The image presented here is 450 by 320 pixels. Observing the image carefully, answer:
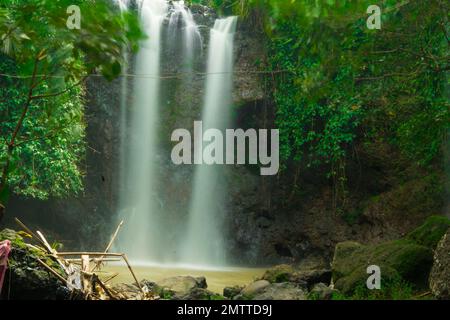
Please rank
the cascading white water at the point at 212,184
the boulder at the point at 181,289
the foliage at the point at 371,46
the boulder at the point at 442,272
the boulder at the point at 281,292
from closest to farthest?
the foliage at the point at 371,46 → the boulder at the point at 442,272 → the boulder at the point at 281,292 → the boulder at the point at 181,289 → the cascading white water at the point at 212,184

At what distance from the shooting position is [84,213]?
48.1 feet

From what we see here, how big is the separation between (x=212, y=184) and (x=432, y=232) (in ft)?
27.1

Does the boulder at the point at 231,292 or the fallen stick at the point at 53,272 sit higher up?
the fallen stick at the point at 53,272

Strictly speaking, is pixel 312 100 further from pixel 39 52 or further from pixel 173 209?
pixel 173 209

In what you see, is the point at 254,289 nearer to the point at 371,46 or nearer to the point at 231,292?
the point at 231,292

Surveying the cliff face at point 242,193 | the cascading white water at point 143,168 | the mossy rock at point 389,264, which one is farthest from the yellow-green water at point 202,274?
the mossy rock at point 389,264

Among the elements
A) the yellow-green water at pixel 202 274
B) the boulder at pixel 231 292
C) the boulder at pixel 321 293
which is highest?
the boulder at pixel 321 293

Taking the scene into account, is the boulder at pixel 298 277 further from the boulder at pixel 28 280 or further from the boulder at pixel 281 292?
the boulder at pixel 28 280

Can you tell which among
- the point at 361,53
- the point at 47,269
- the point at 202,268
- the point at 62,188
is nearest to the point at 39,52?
the point at 47,269

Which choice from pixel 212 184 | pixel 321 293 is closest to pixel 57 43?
pixel 321 293

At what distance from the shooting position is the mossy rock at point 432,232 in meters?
7.92

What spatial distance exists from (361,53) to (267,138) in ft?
32.8

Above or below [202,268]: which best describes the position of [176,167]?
above

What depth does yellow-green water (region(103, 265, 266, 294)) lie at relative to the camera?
10.7m
